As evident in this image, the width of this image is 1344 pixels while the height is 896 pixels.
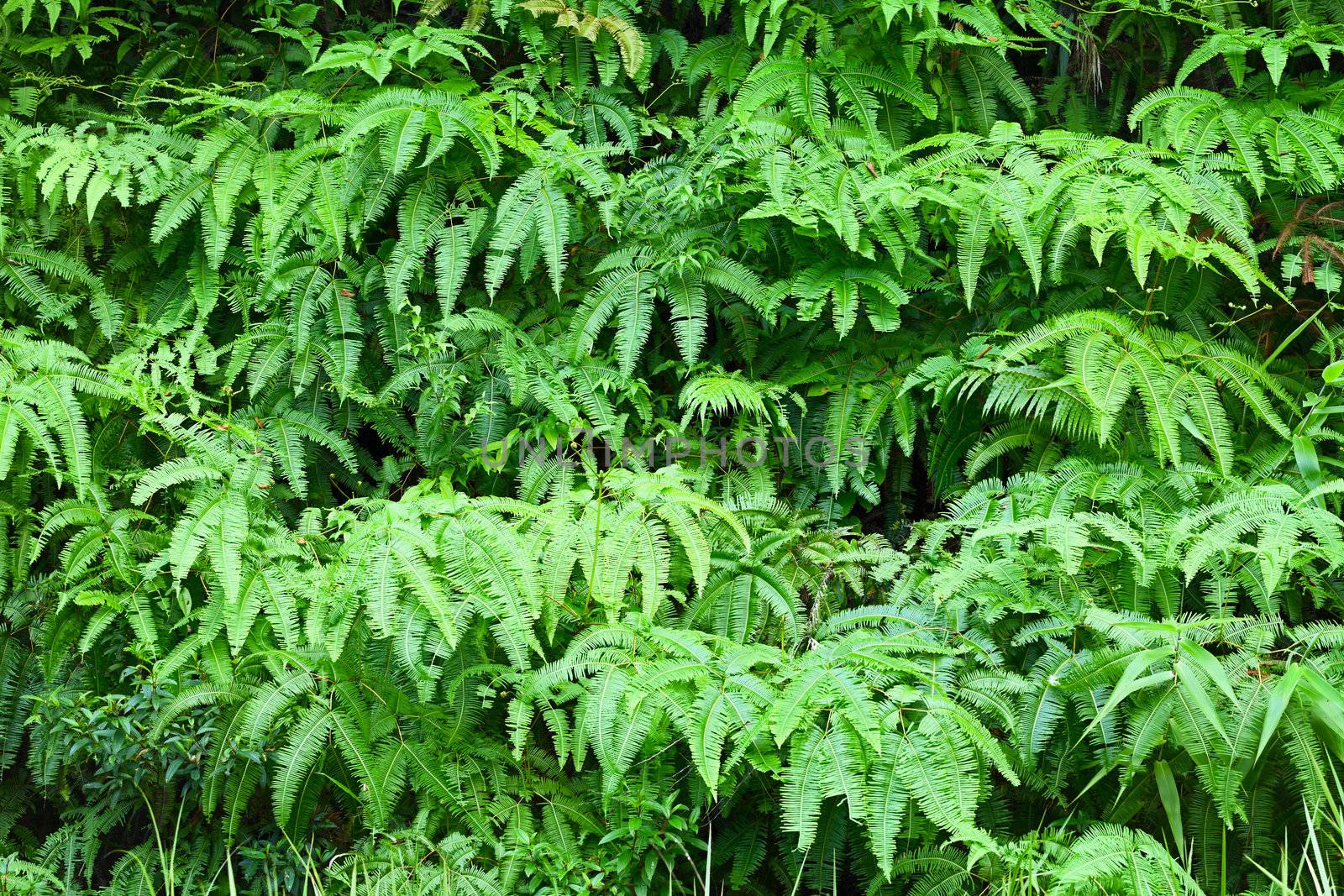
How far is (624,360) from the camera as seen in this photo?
4.07 metres

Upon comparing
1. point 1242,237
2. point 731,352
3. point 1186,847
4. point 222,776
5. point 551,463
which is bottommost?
point 1186,847

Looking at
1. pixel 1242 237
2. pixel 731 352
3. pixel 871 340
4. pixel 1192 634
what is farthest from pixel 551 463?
pixel 1242 237

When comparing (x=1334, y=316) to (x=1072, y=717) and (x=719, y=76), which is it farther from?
(x=719, y=76)

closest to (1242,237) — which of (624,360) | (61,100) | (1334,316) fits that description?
(1334,316)

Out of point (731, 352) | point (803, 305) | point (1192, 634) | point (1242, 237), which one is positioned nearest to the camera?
point (1192, 634)

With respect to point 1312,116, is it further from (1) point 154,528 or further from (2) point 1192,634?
(1) point 154,528

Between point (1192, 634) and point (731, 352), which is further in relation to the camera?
point (731, 352)

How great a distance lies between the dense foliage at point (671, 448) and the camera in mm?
3076

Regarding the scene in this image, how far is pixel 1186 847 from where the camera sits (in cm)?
318

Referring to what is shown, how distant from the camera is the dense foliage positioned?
121 inches

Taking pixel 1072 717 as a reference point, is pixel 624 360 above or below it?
above

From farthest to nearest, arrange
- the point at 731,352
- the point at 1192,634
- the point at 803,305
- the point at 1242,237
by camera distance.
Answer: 1. the point at 731,352
2. the point at 803,305
3. the point at 1242,237
4. the point at 1192,634

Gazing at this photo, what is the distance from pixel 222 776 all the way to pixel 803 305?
2.52 m

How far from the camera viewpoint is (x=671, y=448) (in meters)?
4.20
